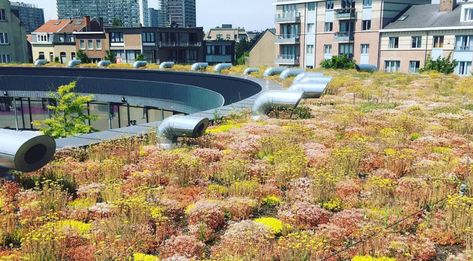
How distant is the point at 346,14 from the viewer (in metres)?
69.2

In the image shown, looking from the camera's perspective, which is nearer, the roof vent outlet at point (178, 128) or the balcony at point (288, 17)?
the roof vent outlet at point (178, 128)

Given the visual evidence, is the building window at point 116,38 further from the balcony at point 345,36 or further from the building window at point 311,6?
the balcony at point 345,36

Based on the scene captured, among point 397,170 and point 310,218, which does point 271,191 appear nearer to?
point 310,218

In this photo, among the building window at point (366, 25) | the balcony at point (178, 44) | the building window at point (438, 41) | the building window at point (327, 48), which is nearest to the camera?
the building window at point (438, 41)

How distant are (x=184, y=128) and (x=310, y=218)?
216 inches

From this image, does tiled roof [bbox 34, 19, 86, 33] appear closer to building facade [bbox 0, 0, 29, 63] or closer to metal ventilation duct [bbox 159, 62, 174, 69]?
building facade [bbox 0, 0, 29, 63]

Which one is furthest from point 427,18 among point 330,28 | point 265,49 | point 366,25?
point 265,49

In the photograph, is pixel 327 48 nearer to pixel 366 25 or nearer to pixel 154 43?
pixel 366 25

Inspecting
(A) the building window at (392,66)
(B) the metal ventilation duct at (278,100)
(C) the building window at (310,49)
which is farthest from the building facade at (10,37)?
(B) the metal ventilation duct at (278,100)

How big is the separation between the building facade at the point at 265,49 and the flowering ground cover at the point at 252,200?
7986 cm

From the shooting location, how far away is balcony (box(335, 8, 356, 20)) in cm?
6900

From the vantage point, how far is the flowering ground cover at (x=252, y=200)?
751 centimetres

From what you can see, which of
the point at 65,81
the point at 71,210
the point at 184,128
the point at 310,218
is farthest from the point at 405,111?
the point at 65,81

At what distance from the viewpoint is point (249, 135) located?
15227mm
